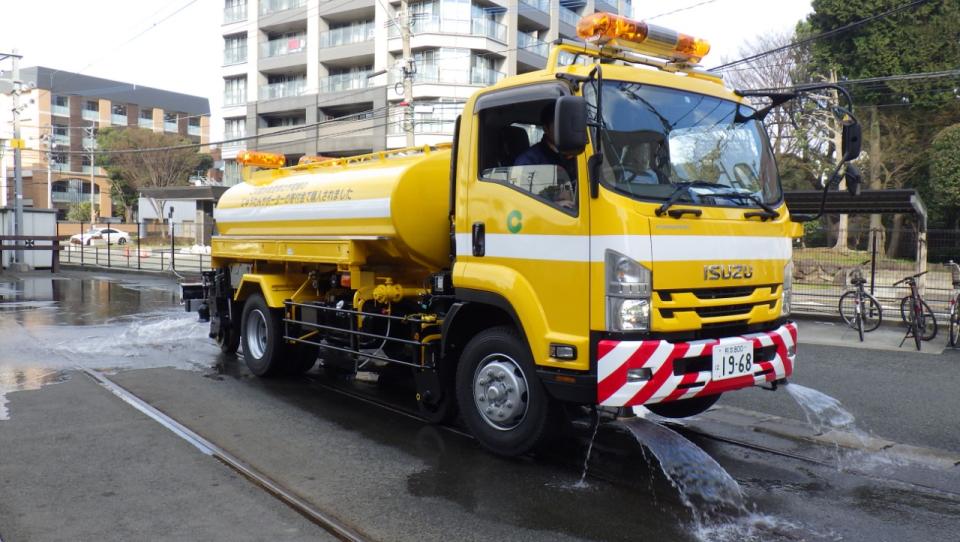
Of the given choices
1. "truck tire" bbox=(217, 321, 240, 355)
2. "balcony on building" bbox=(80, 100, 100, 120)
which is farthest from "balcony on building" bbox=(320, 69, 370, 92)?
"balcony on building" bbox=(80, 100, 100, 120)

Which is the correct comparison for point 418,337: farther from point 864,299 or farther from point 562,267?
point 864,299

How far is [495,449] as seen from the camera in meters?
5.56

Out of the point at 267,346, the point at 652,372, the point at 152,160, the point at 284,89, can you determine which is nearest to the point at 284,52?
the point at 284,89

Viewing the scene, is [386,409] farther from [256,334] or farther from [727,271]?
[727,271]

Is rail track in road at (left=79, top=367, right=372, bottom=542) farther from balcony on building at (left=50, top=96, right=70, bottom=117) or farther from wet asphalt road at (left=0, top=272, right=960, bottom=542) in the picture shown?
balcony on building at (left=50, top=96, right=70, bottom=117)

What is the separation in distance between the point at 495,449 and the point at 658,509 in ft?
4.51

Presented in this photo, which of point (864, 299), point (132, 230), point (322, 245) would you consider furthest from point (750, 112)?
point (132, 230)

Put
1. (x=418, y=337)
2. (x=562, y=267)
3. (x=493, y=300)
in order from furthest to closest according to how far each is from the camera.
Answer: (x=418, y=337) → (x=493, y=300) → (x=562, y=267)

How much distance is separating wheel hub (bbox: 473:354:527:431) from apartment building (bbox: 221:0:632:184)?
3047 cm

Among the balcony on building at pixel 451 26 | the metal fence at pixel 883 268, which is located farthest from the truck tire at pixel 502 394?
the balcony on building at pixel 451 26

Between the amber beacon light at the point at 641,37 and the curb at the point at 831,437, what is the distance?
3.23 metres

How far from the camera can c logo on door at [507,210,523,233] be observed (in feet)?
17.5

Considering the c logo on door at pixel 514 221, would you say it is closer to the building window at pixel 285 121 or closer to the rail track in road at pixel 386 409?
the rail track in road at pixel 386 409

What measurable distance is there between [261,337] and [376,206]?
3.11 metres
